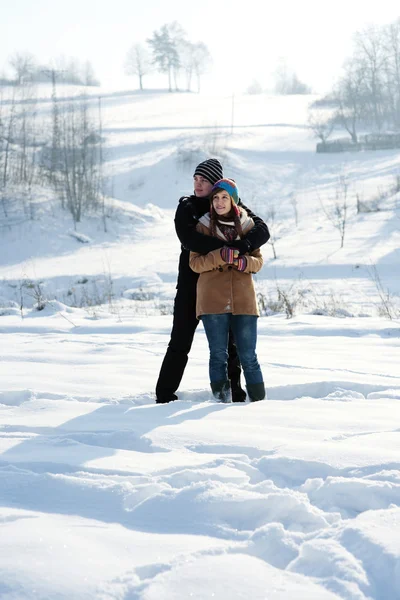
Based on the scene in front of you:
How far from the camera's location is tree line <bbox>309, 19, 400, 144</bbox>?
58.0 meters

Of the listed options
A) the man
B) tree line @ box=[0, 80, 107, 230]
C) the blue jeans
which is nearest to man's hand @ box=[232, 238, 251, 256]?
the man

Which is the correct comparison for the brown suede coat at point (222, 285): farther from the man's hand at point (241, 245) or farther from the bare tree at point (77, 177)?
the bare tree at point (77, 177)

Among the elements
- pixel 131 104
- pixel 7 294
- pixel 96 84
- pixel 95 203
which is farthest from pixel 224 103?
pixel 7 294

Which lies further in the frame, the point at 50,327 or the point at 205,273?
the point at 50,327

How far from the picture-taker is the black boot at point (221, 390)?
177 inches

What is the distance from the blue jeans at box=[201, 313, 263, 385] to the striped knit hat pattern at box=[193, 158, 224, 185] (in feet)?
3.19

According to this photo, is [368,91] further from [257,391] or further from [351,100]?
[257,391]

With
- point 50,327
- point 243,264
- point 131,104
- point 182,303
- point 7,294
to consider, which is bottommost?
point 7,294

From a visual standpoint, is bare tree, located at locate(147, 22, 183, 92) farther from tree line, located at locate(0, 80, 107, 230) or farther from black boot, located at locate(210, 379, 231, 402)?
black boot, located at locate(210, 379, 231, 402)

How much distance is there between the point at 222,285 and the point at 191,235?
0.41m

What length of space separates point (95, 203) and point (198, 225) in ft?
97.8

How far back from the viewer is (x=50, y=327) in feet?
25.2

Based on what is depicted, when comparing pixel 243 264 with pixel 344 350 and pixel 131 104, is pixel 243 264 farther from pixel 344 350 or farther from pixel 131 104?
pixel 131 104

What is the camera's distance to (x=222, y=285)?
4.38 meters
